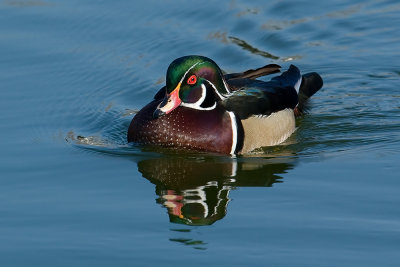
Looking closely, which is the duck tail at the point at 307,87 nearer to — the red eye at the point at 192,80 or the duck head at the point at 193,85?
the duck head at the point at 193,85

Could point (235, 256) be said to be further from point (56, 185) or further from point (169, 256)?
point (56, 185)

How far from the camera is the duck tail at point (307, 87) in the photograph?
39.8 ft

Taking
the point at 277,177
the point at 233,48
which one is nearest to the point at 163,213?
the point at 277,177

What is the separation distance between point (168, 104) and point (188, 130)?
0.37 meters

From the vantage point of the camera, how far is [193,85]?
10.4 m

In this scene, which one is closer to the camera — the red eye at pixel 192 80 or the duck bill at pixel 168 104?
the duck bill at pixel 168 104

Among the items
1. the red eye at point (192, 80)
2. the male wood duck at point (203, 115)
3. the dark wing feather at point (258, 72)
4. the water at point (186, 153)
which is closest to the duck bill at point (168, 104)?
the male wood duck at point (203, 115)

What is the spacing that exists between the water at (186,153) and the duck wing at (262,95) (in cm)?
45

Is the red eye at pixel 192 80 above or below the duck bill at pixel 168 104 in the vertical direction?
above

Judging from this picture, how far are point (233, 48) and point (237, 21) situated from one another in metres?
0.83

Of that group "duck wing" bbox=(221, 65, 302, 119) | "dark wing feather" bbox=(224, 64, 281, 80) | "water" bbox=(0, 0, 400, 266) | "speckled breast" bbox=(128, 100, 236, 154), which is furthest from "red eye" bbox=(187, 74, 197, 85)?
"dark wing feather" bbox=(224, 64, 281, 80)

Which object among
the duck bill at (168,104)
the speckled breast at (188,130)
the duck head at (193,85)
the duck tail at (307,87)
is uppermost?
the duck tail at (307,87)

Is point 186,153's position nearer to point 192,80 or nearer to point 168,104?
point 168,104

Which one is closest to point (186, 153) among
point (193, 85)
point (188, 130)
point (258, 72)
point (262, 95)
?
point (188, 130)
